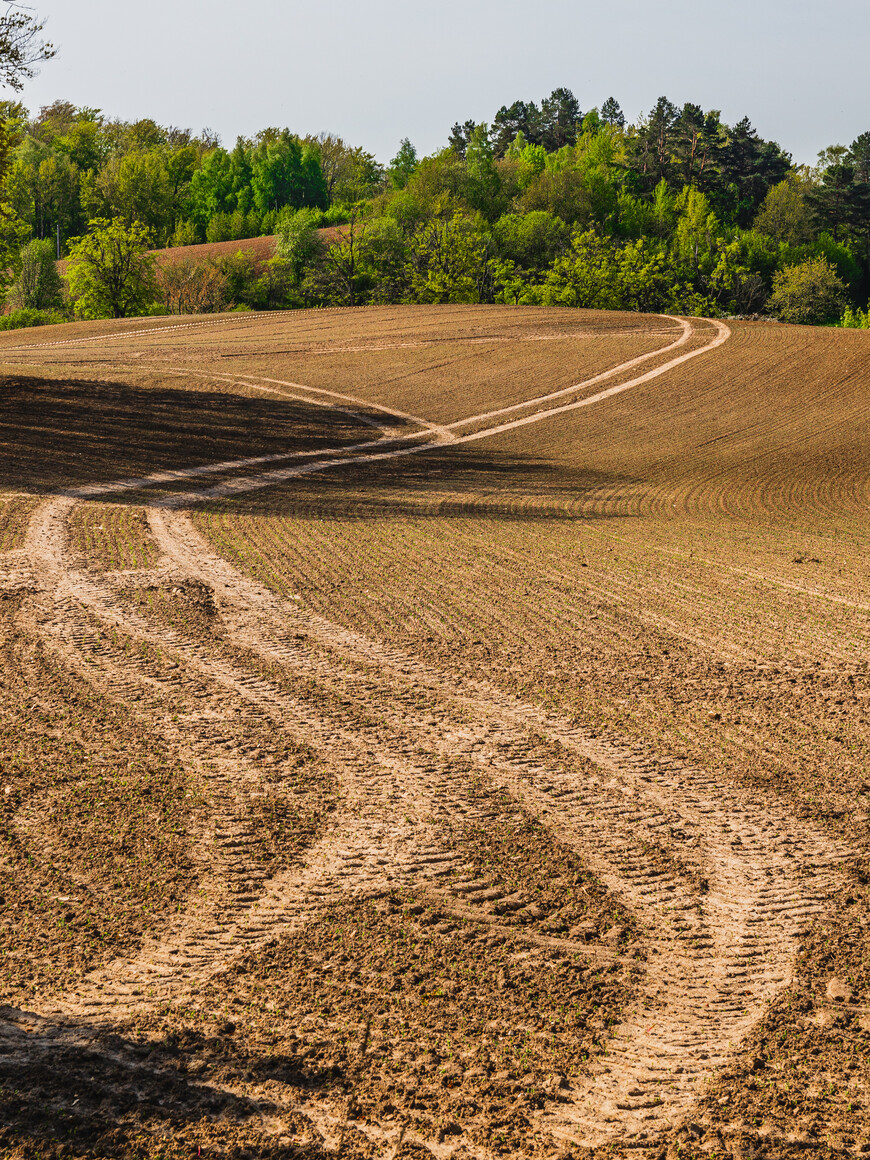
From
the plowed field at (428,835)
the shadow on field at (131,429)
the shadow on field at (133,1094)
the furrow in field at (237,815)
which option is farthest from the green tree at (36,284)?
the shadow on field at (133,1094)

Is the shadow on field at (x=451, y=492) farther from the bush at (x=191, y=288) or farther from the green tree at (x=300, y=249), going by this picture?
the green tree at (x=300, y=249)

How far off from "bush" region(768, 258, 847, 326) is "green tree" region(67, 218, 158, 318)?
184 feet

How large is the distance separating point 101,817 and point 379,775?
1871mm

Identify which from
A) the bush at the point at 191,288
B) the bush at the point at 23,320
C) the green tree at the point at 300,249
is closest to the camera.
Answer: the bush at the point at 23,320

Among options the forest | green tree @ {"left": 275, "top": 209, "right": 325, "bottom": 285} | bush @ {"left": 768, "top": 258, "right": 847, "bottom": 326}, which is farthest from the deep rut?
bush @ {"left": 768, "top": 258, "right": 847, "bottom": 326}

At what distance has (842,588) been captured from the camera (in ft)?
38.3

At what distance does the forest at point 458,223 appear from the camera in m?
80.8

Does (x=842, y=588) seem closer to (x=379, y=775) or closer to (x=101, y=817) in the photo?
A: (x=379, y=775)

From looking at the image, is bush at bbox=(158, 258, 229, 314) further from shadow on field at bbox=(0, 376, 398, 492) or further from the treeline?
shadow on field at bbox=(0, 376, 398, 492)

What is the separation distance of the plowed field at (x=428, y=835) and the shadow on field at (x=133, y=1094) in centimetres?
2

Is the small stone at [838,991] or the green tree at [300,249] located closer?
the small stone at [838,991]

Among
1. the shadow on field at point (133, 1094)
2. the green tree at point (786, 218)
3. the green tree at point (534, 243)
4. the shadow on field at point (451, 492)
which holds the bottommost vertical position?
the shadow on field at point (133, 1094)

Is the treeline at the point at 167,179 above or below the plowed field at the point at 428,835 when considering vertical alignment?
above

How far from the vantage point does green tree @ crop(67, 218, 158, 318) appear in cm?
6938
